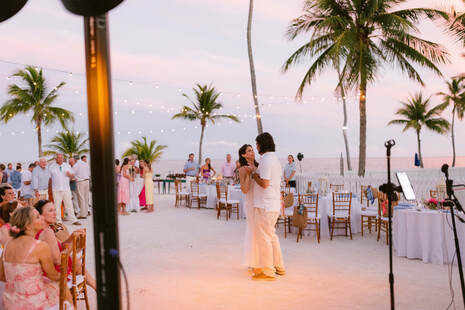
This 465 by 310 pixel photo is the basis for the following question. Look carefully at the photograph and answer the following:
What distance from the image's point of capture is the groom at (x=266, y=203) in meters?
4.77

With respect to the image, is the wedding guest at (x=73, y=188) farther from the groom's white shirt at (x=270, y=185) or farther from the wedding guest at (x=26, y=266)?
the wedding guest at (x=26, y=266)

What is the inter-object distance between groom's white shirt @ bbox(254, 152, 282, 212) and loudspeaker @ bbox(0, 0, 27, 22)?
349cm

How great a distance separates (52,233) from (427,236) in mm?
4837

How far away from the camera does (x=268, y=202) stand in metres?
4.80

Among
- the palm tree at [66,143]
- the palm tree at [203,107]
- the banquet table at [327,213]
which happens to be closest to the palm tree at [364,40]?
the banquet table at [327,213]

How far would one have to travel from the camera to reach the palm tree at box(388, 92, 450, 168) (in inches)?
1232

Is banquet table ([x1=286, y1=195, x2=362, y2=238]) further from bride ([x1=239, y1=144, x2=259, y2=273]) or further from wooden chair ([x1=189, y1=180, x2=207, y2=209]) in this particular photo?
wooden chair ([x1=189, y1=180, x2=207, y2=209])

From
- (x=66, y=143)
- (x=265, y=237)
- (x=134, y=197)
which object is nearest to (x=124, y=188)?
(x=134, y=197)

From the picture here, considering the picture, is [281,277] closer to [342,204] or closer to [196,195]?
[342,204]

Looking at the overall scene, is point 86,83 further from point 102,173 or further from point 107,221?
point 107,221

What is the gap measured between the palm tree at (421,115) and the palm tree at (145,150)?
2039 cm

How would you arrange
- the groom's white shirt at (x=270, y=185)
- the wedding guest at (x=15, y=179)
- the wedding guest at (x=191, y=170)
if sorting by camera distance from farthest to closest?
the wedding guest at (x=191, y=170)
the wedding guest at (x=15, y=179)
the groom's white shirt at (x=270, y=185)

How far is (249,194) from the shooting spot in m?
5.07

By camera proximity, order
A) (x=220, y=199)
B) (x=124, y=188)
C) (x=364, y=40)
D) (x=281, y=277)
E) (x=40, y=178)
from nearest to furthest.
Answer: (x=281, y=277) < (x=40, y=178) < (x=220, y=199) < (x=124, y=188) < (x=364, y=40)
